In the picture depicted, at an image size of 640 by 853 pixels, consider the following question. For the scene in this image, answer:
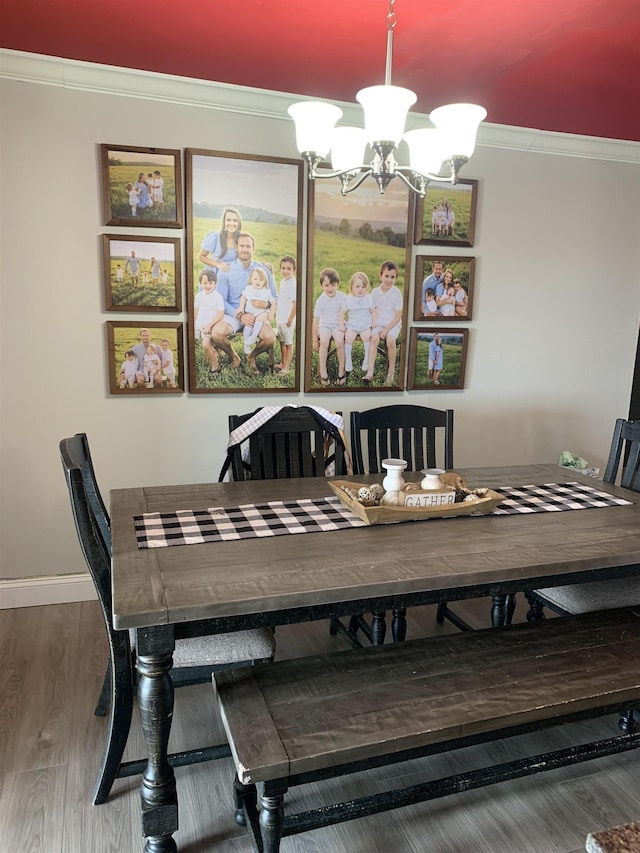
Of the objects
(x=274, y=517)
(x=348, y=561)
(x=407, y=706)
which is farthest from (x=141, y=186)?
(x=407, y=706)

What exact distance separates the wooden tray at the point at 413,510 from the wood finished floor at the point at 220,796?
0.78 meters

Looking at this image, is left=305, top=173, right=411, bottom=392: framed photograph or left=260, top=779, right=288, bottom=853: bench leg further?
left=305, top=173, right=411, bottom=392: framed photograph

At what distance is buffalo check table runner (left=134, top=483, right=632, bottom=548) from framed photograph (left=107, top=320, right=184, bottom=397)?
1.06 meters

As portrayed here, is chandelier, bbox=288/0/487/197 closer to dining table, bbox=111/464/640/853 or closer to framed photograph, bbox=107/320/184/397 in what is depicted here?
dining table, bbox=111/464/640/853

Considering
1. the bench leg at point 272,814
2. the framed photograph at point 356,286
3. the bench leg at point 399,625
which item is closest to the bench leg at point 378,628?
the bench leg at point 399,625

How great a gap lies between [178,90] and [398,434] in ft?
5.97

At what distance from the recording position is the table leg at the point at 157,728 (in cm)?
142

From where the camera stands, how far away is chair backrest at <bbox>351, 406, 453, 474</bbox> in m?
2.67

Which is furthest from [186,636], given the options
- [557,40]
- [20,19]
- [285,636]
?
[557,40]

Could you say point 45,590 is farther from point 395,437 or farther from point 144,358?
point 395,437

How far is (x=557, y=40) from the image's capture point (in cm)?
222

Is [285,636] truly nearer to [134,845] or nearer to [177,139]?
[134,845]

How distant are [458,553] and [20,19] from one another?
2.39 meters

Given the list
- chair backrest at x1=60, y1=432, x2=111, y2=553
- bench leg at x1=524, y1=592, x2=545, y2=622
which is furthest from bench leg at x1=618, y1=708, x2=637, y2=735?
chair backrest at x1=60, y1=432, x2=111, y2=553
